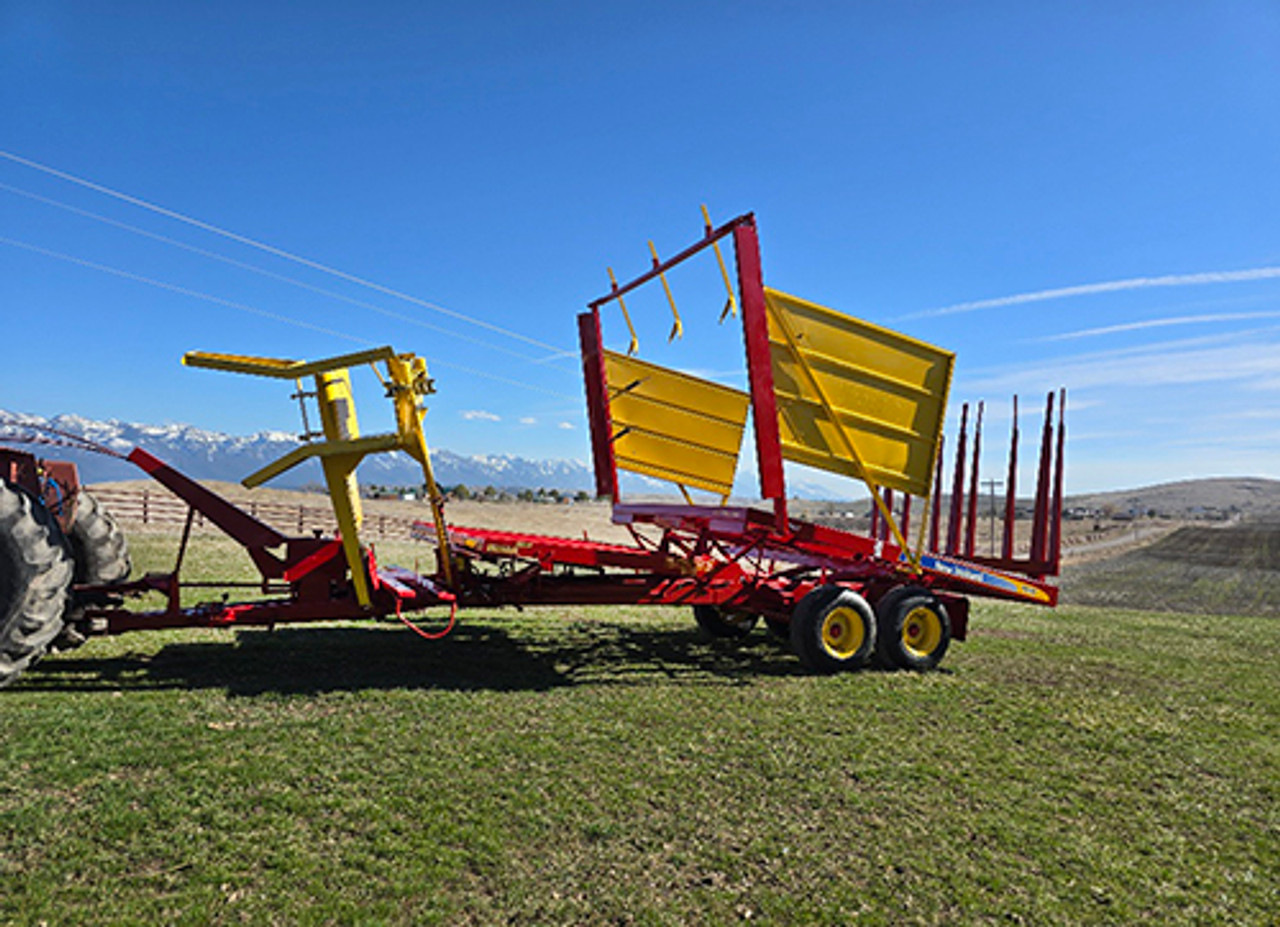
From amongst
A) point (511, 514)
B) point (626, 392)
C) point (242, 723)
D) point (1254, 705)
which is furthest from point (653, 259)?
point (511, 514)

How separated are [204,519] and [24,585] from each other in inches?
804

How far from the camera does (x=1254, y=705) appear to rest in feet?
24.9

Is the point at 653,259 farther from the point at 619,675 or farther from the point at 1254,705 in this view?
the point at 1254,705

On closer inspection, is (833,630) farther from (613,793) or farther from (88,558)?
(88,558)

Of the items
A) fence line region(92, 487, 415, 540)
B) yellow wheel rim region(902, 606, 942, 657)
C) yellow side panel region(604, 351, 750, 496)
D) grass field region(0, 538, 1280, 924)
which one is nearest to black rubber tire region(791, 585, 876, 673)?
grass field region(0, 538, 1280, 924)

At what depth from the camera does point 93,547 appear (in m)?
7.72

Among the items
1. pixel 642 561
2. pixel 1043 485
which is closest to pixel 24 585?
pixel 642 561

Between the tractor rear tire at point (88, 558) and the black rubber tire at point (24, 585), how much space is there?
52.4 inches

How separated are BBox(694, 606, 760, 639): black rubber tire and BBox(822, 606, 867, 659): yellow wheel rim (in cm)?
218

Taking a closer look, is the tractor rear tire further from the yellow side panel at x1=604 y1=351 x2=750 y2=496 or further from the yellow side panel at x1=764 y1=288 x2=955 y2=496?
the yellow side panel at x1=764 y1=288 x2=955 y2=496

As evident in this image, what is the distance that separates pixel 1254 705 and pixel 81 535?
11215 mm

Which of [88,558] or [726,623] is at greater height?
[88,558]

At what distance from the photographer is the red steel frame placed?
7.23 metres

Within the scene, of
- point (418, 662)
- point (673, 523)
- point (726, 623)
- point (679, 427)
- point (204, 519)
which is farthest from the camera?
point (204, 519)
